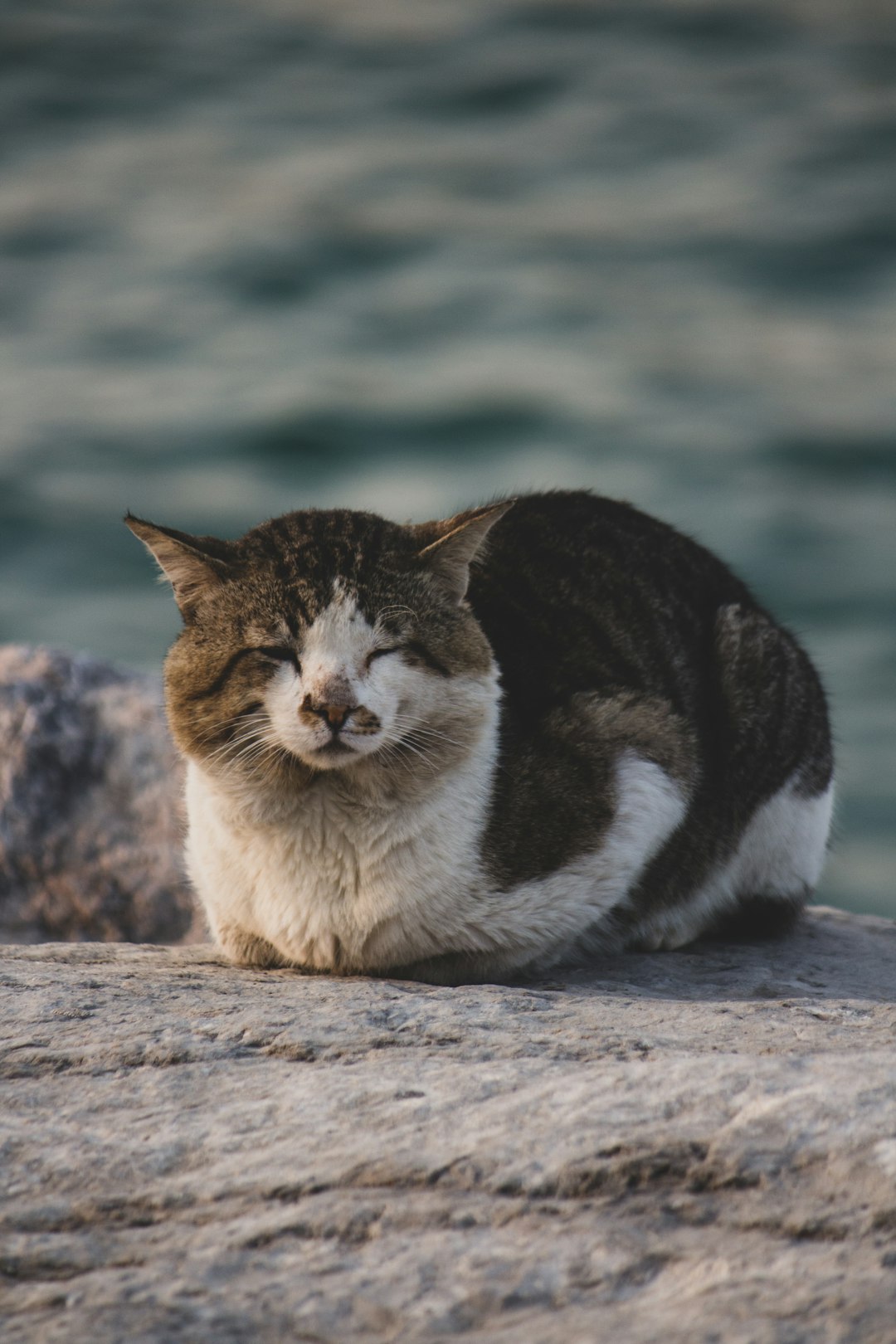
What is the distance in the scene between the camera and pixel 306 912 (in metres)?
3.63

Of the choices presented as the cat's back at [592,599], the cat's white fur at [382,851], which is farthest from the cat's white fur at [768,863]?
the cat's white fur at [382,851]

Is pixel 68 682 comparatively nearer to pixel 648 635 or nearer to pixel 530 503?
pixel 530 503

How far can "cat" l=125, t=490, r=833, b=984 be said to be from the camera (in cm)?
Answer: 342

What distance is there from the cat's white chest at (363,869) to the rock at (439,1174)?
0.42 metres

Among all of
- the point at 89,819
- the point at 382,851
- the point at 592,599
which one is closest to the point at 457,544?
the point at 382,851

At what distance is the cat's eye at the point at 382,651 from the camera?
3.38 meters

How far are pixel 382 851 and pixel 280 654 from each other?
0.53 metres

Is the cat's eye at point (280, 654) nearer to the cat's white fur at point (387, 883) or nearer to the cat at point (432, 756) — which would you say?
the cat at point (432, 756)

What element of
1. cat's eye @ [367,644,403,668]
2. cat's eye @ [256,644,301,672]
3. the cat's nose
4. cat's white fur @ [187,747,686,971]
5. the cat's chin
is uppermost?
cat's eye @ [367,644,403,668]

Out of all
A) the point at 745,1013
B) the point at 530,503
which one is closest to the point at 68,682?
the point at 530,503

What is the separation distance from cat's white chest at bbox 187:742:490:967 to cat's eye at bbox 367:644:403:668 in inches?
13.8

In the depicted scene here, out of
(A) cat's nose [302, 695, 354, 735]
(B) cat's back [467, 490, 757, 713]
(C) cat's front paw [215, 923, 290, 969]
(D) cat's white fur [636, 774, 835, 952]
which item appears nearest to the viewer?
(A) cat's nose [302, 695, 354, 735]

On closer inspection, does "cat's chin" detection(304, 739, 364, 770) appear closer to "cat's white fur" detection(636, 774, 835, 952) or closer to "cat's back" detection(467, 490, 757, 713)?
"cat's back" detection(467, 490, 757, 713)

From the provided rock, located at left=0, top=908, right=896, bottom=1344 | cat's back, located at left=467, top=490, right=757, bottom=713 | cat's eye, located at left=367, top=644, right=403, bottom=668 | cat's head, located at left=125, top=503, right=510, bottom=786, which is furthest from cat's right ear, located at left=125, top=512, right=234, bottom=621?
rock, located at left=0, top=908, right=896, bottom=1344
